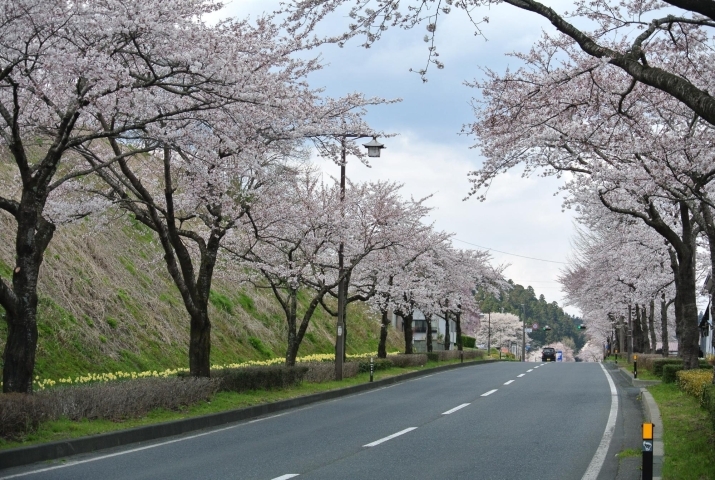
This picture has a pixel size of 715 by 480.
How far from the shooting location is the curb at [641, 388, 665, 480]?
7.64 metres

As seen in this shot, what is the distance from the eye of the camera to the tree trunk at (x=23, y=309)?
34.6ft

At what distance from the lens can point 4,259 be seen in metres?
19.9

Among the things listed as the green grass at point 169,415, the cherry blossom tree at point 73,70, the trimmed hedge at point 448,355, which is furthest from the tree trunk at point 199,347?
the trimmed hedge at point 448,355

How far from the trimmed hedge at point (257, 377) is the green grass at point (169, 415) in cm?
17

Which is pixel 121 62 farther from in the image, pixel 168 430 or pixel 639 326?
pixel 639 326

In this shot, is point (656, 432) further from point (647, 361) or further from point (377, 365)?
point (647, 361)

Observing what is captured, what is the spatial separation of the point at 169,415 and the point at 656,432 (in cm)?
760

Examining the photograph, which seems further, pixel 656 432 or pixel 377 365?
pixel 377 365

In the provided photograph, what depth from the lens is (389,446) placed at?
10047 millimetres

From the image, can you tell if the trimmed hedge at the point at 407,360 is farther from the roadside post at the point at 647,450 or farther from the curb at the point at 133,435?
the roadside post at the point at 647,450

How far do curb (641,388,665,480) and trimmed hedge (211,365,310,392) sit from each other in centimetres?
832

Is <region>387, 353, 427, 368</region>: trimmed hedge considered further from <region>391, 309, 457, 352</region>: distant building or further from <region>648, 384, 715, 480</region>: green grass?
<region>391, 309, 457, 352</region>: distant building

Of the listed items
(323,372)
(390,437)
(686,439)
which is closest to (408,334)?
(323,372)

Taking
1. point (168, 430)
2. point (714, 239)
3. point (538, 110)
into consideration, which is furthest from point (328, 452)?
point (714, 239)
